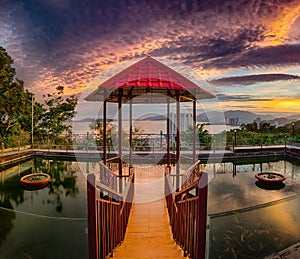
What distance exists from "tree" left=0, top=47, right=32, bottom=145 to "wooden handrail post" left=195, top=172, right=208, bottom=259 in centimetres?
1381

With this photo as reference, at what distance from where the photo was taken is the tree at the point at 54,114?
1591 centimetres

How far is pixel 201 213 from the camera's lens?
211cm

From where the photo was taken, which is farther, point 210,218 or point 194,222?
point 210,218

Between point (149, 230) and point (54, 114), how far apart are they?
1445cm

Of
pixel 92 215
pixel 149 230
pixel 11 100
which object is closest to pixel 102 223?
pixel 92 215

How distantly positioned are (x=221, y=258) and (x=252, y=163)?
28.3 feet

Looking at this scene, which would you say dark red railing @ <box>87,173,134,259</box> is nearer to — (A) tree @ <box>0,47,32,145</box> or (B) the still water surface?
(B) the still water surface

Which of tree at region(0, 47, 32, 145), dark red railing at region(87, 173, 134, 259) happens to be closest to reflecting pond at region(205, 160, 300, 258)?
dark red railing at region(87, 173, 134, 259)

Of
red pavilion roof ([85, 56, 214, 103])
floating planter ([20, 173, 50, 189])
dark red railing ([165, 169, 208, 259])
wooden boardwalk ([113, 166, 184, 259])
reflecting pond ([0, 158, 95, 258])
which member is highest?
red pavilion roof ([85, 56, 214, 103])

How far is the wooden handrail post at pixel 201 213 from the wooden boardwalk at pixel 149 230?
2.70 ft

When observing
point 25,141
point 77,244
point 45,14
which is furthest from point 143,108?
point 25,141

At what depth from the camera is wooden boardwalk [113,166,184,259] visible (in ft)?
9.96

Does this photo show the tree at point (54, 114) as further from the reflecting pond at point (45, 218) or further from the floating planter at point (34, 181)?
the floating planter at point (34, 181)

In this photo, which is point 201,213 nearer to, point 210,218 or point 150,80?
point 150,80
